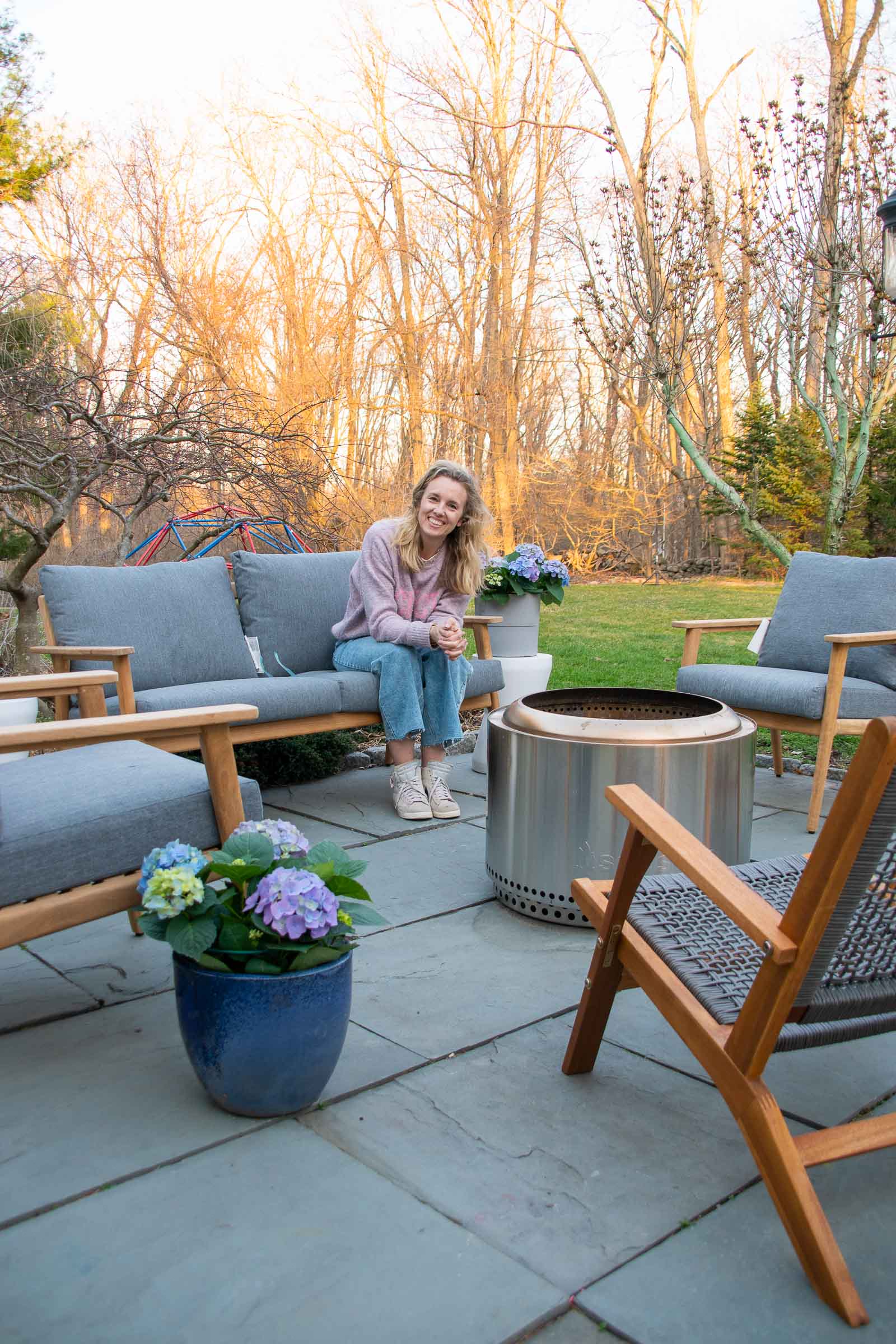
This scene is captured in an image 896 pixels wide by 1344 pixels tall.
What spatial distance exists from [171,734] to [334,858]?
1.15 meters

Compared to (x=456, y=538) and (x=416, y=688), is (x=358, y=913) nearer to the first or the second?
(x=416, y=688)

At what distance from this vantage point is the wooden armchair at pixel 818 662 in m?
3.57

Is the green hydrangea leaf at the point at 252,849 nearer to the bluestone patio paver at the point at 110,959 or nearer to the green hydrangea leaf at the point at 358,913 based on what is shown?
the green hydrangea leaf at the point at 358,913

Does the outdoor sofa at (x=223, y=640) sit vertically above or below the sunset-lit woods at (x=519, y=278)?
below

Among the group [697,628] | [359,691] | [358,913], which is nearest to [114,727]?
[358,913]

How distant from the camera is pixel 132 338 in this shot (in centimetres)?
952

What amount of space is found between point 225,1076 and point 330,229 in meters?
10.6

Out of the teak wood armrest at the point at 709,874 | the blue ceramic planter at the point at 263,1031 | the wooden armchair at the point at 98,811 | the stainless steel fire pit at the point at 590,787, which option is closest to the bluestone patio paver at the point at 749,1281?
the teak wood armrest at the point at 709,874

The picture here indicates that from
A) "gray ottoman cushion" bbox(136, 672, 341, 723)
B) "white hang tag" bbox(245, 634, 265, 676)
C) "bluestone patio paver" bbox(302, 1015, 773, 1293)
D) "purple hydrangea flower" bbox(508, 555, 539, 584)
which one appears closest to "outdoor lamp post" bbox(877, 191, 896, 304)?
"purple hydrangea flower" bbox(508, 555, 539, 584)

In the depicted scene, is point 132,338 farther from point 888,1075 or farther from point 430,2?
point 888,1075

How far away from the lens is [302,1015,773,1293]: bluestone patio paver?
147 cm

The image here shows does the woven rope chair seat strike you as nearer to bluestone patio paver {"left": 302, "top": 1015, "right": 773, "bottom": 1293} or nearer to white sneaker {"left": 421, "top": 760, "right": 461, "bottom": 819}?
bluestone patio paver {"left": 302, "top": 1015, "right": 773, "bottom": 1293}

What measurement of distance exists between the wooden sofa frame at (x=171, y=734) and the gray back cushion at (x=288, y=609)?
0.52 meters

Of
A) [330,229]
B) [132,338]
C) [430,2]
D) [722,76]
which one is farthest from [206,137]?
[722,76]
